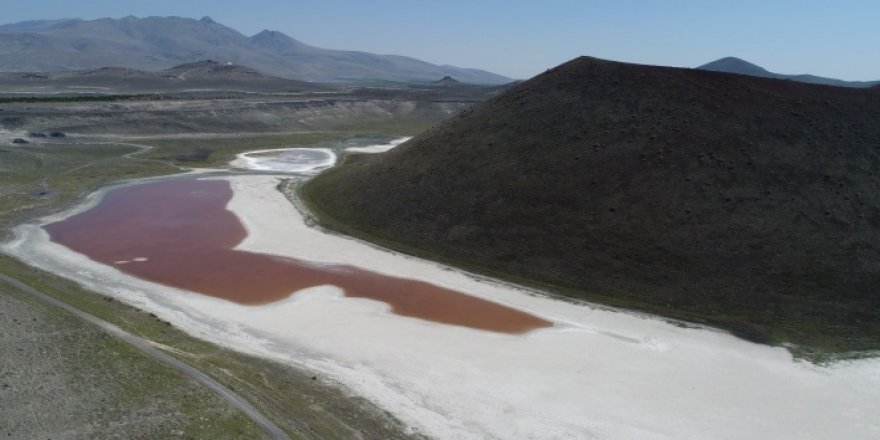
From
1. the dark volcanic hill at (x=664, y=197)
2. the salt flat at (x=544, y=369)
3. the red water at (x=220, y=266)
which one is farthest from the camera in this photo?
the dark volcanic hill at (x=664, y=197)

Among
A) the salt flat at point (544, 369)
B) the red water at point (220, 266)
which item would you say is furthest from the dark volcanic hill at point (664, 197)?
the red water at point (220, 266)

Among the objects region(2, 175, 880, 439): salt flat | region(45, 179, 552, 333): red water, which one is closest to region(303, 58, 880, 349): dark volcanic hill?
region(2, 175, 880, 439): salt flat

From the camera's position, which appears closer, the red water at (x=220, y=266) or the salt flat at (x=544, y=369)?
the salt flat at (x=544, y=369)

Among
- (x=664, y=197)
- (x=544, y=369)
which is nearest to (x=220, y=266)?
(x=544, y=369)

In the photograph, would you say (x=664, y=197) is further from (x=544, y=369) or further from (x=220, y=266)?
(x=220, y=266)

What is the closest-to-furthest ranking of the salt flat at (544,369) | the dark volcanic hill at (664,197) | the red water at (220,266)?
the salt flat at (544,369), the red water at (220,266), the dark volcanic hill at (664,197)

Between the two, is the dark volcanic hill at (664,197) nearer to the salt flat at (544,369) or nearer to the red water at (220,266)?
the salt flat at (544,369)
